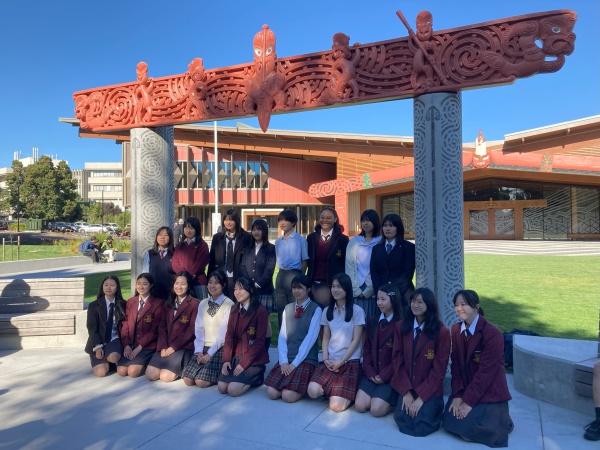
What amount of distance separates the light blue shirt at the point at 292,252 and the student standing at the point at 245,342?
2.98 ft

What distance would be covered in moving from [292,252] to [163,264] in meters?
1.71

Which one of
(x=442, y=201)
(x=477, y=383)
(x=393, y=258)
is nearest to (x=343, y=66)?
(x=442, y=201)

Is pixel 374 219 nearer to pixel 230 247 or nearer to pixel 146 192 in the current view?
pixel 230 247

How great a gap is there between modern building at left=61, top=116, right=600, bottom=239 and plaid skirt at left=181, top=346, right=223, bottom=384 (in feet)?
74.1

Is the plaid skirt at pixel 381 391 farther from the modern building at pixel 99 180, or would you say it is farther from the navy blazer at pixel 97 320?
the modern building at pixel 99 180

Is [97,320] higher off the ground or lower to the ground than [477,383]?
higher

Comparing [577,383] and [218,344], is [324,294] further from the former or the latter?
[577,383]

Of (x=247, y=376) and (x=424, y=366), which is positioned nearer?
(x=424, y=366)

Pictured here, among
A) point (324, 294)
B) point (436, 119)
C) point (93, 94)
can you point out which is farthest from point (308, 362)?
point (93, 94)

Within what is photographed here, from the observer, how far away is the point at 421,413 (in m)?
3.77

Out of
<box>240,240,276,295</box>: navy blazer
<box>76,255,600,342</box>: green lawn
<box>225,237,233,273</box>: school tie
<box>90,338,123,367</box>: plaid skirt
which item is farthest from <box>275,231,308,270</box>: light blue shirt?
<box>90,338,123,367</box>: plaid skirt

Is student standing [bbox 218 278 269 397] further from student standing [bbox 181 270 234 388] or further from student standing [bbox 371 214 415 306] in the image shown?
student standing [bbox 371 214 415 306]

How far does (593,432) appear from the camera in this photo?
3557mm

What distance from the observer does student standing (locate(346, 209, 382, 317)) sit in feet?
16.8
